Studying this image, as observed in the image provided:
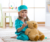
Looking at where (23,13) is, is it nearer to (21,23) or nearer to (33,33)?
(21,23)

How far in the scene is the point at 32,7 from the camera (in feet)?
11.3

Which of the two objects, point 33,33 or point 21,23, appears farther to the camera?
point 21,23

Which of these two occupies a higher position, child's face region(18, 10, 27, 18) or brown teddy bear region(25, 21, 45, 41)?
child's face region(18, 10, 27, 18)

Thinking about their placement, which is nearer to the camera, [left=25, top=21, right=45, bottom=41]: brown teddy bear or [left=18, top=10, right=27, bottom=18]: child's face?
[left=25, top=21, right=45, bottom=41]: brown teddy bear

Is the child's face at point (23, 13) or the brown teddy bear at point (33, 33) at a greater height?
the child's face at point (23, 13)

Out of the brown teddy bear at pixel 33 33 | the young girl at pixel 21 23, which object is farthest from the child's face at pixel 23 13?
the brown teddy bear at pixel 33 33

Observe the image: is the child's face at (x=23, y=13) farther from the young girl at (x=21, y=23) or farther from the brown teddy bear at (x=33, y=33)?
the brown teddy bear at (x=33, y=33)

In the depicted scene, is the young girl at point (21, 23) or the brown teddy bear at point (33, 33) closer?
the brown teddy bear at point (33, 33)

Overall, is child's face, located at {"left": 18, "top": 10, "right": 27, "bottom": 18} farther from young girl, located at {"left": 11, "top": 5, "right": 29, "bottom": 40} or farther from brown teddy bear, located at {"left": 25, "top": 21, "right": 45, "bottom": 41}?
brown teddy bear, located at {"left": 25, "top": 21, "right": 45, "bottom": 41}

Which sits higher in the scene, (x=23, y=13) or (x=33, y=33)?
(x=23, y=13)

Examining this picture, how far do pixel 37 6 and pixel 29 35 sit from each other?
7.54 feet

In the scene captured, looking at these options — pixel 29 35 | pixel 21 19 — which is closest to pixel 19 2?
pixel 21 19

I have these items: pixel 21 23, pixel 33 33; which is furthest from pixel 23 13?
pixel 33 33

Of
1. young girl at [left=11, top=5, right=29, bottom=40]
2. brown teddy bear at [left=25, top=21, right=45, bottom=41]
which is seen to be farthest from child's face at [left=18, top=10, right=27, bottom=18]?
brown teddy bear at [left=25, top=21, right=45, bottom=41]
